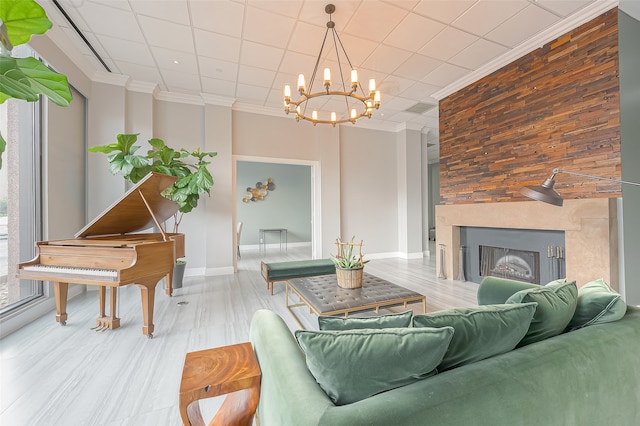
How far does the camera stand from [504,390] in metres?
0.72

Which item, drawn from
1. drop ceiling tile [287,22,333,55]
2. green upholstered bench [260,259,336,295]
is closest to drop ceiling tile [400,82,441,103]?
drop ceiling tile [287,22,333,55]

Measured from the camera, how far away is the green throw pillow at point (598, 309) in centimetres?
106

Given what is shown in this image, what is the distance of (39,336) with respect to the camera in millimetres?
2324

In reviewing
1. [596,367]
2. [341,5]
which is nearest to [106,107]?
[341,5]

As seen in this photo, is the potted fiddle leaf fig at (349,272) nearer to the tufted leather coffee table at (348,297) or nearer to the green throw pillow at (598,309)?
the tufted leather coffee table at (348,297)

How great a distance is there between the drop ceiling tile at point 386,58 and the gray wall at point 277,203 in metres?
5.11

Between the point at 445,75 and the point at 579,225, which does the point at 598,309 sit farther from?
the point at 445,75

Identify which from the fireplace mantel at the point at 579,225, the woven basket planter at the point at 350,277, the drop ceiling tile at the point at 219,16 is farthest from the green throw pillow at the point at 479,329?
the drop ceiling tile at the point at 219,16

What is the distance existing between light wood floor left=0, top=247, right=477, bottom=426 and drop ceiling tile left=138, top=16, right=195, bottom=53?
331 cm

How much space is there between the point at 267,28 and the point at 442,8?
1.95 m

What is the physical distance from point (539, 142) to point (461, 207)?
50.5 inches

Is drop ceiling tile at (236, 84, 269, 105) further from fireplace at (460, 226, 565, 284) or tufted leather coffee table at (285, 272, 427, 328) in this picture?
fireplace at (460, 226, 565, 284)

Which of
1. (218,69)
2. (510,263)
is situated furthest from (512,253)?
(218,69)

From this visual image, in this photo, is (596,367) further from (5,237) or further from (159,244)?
(5,237)
